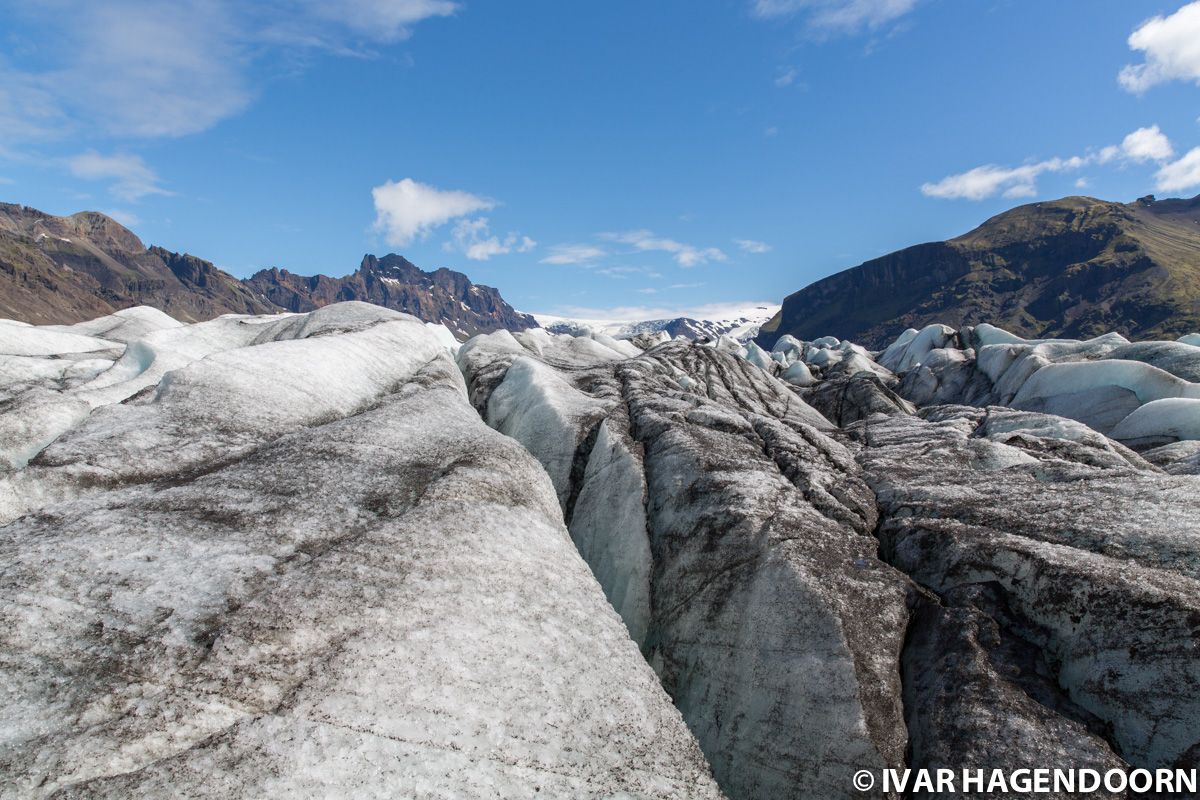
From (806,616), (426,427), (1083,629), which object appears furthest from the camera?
(426,427)

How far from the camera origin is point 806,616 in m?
17.5

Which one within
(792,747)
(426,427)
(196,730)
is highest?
(426,427)

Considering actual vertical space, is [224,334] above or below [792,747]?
above

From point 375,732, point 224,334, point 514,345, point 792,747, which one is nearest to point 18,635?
point 375,732

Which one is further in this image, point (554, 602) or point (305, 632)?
point (554, 602)

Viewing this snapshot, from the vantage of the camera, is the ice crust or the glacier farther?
the glacier

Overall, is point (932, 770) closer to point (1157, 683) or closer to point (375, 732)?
point (1157, 683)

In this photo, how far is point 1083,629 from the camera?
51.0ft

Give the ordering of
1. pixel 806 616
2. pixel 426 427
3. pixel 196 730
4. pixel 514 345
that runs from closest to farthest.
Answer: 1. pixel 196 730
2. pixel 806 616
3. pixel 426 427
4. pixel 514 345

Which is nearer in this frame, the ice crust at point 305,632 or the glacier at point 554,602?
the ice crust at point 305,632

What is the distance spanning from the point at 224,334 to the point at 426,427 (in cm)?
4337

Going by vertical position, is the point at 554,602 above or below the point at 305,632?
below

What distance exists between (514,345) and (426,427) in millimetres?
31682

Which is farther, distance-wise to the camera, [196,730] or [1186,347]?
[1186,347]
